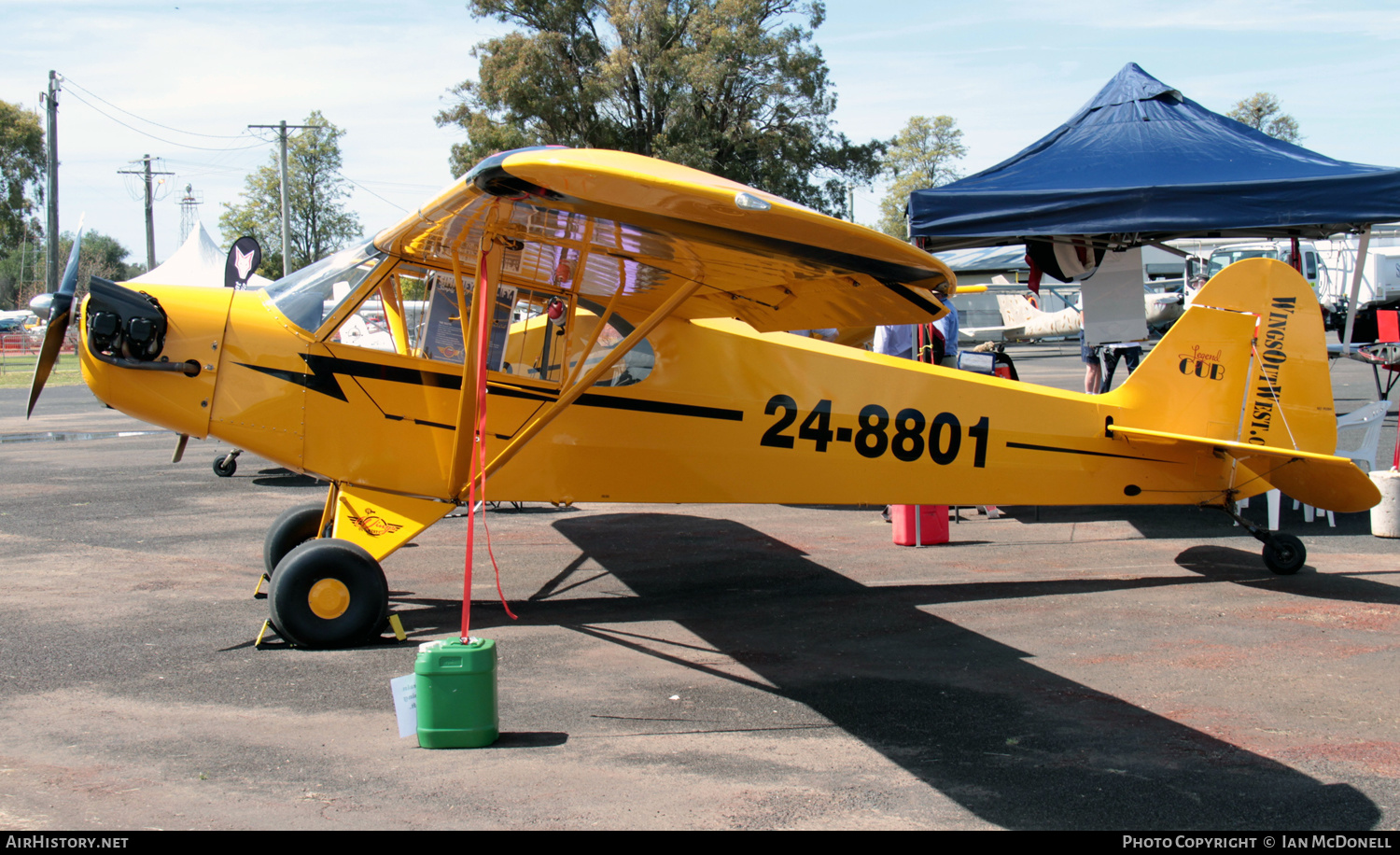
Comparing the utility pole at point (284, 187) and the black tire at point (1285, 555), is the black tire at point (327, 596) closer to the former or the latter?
the black tire at point (1285, 555)

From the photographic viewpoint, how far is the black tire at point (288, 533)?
6539 millimetres

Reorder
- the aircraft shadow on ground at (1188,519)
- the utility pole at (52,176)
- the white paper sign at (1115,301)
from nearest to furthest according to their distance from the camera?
the aircraft shadow on ground at (1188,519)
the white paper sign at (1115,301)
the utility pole at (52,176)

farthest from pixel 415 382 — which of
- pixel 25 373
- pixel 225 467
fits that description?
pixel 25 373

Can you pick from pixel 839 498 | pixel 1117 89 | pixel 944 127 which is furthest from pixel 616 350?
pixel 944 127

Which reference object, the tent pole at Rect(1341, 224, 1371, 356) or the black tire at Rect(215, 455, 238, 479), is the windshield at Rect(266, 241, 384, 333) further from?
the tent pole at Rect(1341, 224, 1371, 356)

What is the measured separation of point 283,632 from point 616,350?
7.81 ft

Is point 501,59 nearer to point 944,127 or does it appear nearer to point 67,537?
point 67,537

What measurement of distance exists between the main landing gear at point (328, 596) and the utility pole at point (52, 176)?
3794 cm

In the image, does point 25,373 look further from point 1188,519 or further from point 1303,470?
point 1303,470

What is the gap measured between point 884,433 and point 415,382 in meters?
3.01

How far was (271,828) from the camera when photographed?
3.23 m

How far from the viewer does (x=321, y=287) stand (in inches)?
233

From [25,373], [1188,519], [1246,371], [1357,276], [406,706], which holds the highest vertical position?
[25,373]

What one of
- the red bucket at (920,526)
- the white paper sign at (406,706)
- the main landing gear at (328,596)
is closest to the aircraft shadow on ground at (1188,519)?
the red bucket at (920,526)
